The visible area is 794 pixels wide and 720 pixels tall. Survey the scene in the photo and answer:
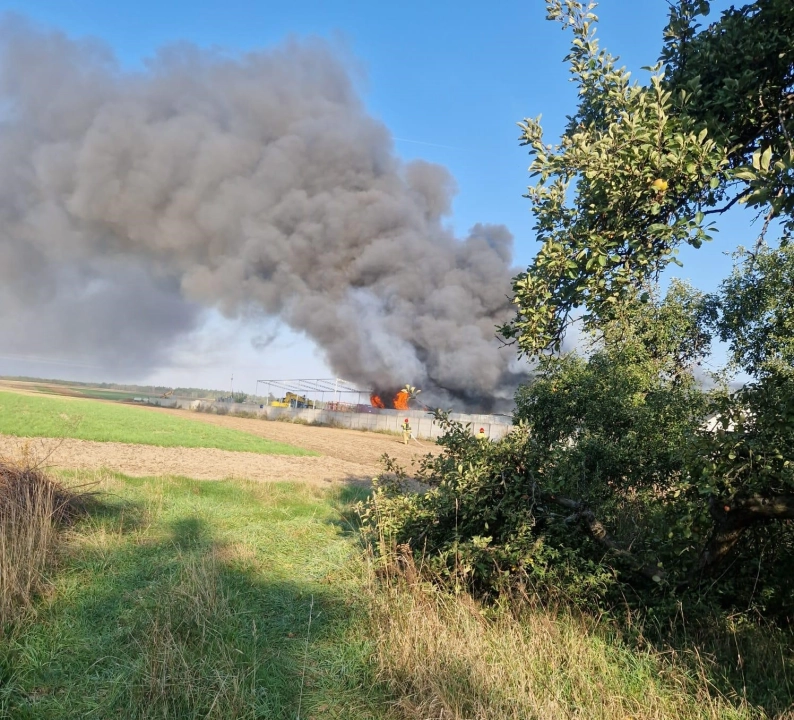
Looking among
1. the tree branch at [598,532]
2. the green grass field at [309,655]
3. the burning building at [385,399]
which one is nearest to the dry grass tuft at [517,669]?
the green grass field at [309,655]

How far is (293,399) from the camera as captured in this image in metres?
78.8

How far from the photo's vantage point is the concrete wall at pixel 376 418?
167 ft

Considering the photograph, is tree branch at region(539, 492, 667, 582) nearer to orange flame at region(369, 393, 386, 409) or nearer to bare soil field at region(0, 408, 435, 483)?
bare soil field at region(0, 408, 435, 483)

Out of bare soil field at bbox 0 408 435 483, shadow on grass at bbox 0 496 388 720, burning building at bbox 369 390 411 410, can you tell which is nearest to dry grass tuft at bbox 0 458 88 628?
shadow on grass at bbox 0 496 388 720

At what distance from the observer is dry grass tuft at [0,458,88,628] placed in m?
4.80

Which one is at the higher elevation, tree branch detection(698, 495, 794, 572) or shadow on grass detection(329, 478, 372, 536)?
tree branch detection(698, 495, 794, 572)

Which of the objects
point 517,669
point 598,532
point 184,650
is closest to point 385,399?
point 598,532

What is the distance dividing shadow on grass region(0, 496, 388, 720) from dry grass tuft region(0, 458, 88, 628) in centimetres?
28

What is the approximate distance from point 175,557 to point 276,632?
2.22 m

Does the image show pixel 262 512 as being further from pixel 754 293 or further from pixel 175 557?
pixel 754 293

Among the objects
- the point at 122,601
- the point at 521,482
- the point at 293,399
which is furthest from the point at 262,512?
the point at 293,399

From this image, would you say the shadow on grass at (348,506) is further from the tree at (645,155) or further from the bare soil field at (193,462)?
the tree at (645,155)

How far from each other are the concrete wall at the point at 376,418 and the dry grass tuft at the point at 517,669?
40563mm

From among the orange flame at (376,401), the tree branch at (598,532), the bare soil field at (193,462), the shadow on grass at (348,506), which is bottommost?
the bare soil field at (193,462)
